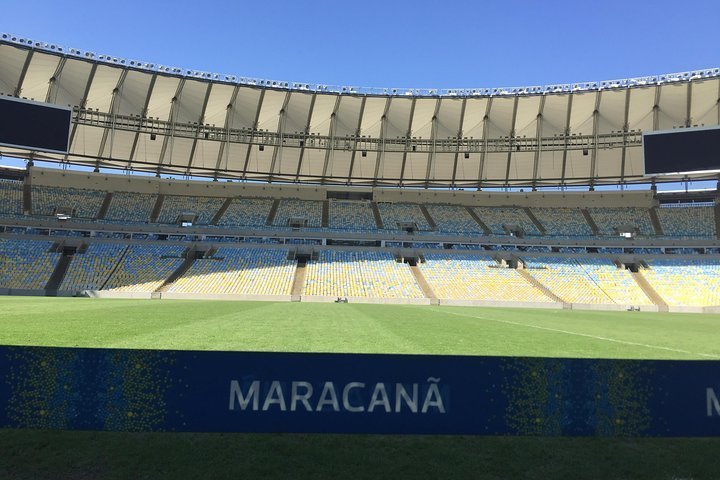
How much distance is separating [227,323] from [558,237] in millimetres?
38635

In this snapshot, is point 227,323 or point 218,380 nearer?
point 218,380

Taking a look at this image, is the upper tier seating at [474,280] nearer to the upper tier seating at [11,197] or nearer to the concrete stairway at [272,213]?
the concrete stairway at [272,213]

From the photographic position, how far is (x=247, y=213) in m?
46.8

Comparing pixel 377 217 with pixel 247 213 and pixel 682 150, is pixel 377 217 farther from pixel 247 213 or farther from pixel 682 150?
pixel 682 150

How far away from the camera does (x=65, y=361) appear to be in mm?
3982

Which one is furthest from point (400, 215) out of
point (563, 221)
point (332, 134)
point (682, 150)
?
point (682, 150)

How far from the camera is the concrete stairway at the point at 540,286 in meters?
35.6

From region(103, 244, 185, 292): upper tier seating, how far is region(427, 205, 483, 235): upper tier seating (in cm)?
2499

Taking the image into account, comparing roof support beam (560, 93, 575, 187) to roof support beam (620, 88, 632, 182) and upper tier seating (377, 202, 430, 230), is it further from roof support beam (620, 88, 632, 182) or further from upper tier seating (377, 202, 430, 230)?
upper tier seating (377, 202, 430, 230)

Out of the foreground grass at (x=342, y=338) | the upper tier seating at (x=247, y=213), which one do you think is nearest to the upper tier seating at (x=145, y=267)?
the upper tier seating at (x=247, y=213)

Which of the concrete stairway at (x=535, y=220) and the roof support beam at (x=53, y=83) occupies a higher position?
the roof support beam at (x=53, y=83)

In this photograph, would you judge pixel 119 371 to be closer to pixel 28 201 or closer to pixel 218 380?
pixel 218 380

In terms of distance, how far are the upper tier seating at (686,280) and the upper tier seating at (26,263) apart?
47303 millimetres

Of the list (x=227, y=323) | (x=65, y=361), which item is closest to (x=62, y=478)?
(x=65, y=361)
